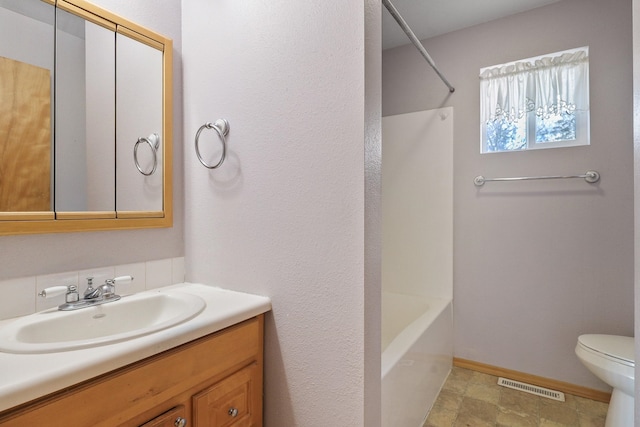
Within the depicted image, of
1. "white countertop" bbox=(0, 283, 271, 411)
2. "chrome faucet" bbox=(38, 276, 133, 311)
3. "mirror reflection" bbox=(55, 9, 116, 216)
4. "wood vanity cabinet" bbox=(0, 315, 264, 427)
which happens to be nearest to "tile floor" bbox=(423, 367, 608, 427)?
"wood vanity cabinet" bbox=(0, 315, 264, 427)

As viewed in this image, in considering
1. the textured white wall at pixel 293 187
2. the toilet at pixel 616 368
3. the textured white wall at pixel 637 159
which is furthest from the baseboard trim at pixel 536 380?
the textured white wall at pixel 293 187

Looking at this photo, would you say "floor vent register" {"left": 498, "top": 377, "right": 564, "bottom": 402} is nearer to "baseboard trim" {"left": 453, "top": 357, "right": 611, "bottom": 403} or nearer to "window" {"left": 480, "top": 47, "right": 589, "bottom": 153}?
"baseboard trim" {"left": 453, "top": 357, "right": 611, "bottom": 403}

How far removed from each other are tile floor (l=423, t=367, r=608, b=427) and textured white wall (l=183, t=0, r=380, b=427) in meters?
1.06

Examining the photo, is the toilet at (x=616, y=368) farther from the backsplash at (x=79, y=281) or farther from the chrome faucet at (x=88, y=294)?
the chrome faucet at (x=88, y=294)

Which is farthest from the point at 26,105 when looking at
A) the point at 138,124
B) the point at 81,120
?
the point at 138,124

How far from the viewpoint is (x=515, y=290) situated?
7.11 ft

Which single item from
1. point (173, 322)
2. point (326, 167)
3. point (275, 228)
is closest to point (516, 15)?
point (326, 167)

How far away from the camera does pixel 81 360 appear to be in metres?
0.70

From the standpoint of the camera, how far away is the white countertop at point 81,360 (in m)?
0.62

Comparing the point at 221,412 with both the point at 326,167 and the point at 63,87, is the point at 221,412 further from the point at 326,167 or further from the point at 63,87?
the point at 63,87

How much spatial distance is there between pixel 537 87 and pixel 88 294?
264cm

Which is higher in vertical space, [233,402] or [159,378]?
[159,378]

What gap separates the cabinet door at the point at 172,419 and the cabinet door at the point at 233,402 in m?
0.04

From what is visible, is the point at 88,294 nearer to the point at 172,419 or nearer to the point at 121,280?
the point at 121,280
